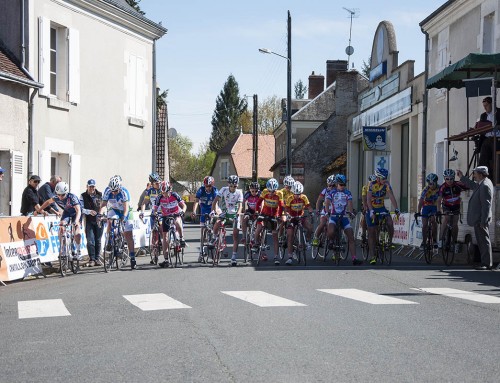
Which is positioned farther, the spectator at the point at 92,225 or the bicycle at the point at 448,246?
the spectator at the point at 92,225

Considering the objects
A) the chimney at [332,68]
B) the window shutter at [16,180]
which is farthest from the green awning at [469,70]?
the chimney at [332,68]

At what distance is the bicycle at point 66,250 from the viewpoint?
58.4 feet

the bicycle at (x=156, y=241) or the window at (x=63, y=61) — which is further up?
the window at (x=63, y=61)

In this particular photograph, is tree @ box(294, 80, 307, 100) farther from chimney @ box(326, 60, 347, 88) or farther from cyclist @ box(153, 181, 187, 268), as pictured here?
cyclist @ box(153, 181, 187, 268)

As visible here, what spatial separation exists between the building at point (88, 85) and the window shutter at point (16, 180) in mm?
386

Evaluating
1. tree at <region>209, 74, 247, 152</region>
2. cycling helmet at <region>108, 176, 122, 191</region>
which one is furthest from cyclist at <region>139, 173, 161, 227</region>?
tree at <region>209, 74, 247, 152</region>

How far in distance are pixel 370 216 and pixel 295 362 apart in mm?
12827

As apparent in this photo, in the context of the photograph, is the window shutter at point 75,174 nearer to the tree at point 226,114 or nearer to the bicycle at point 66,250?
the bicycle at point 66,250

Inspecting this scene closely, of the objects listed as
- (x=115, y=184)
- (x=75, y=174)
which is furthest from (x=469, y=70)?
(x=75, y=174)

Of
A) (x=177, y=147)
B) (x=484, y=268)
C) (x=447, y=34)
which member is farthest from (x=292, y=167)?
(x=177, y=147)

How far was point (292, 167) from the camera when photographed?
43406mm

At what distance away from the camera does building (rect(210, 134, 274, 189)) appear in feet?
332

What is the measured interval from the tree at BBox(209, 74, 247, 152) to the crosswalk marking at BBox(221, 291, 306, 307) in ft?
376

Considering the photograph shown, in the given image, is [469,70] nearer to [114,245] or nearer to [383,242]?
[383,242]
